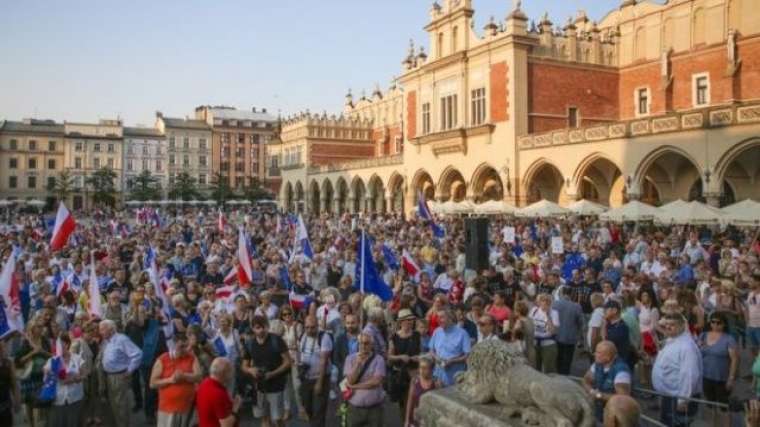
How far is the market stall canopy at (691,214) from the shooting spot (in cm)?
1902

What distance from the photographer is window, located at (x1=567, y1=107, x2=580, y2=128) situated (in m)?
33.8

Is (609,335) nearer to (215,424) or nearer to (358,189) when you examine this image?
(215,424)

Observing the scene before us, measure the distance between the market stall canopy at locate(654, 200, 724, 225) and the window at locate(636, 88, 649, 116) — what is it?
15.1 metres

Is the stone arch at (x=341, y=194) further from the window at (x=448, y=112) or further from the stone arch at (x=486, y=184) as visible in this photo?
the stone arch at (x=486, y=184)

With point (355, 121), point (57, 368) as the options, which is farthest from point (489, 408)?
point (355, 121)

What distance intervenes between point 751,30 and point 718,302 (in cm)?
2401

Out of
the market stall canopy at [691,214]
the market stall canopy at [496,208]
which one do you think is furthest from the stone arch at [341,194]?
the market stall canopy at [691,214]

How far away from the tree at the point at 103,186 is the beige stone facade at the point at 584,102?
54380 mm

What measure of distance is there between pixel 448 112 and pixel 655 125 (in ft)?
45.5

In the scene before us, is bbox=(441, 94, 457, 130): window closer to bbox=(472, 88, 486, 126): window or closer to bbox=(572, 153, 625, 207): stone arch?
bbox=(472, 88, 486, 126): window

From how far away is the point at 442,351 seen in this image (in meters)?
7.23

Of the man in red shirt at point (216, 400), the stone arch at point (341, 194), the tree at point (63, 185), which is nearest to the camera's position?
the man in red shirt at point (216, 400)

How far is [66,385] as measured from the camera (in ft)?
22.9

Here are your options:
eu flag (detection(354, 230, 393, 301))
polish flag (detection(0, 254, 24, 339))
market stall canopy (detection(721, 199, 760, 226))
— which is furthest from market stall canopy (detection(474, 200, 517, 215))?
polish flag (detection(0, 254, 24, 339))
